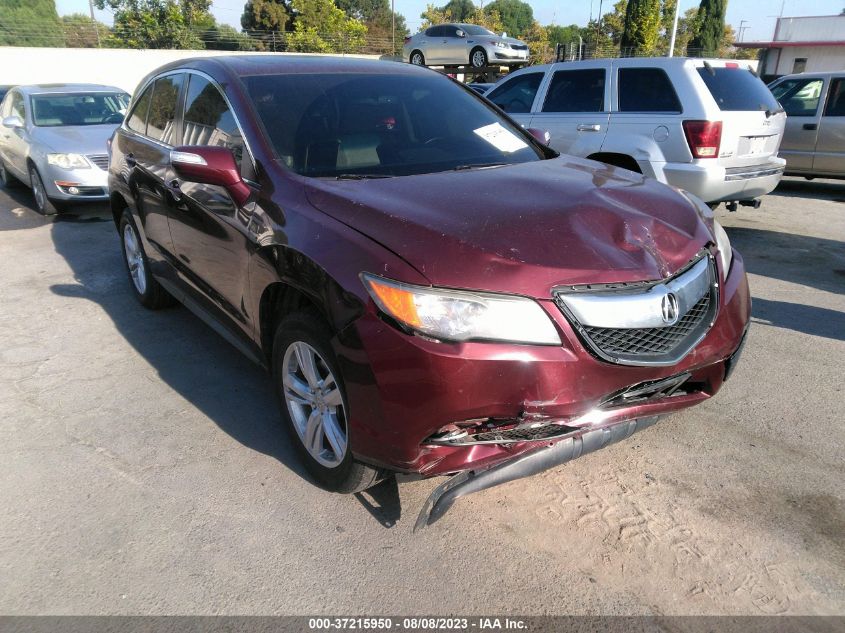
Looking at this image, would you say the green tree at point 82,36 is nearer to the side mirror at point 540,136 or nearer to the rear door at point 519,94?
the rear door at point 519,94

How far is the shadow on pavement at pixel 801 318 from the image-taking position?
4691mm

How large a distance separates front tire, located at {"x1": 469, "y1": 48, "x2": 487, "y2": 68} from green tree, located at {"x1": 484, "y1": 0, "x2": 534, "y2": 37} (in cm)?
7686

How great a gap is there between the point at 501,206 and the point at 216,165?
137 centimetres

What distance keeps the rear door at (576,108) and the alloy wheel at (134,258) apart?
4.63m

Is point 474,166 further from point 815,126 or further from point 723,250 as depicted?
point 815,126

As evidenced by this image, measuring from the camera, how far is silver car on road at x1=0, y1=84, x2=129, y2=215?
27.3 feet

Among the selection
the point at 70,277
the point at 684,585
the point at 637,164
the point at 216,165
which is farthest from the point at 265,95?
the point at 637,164

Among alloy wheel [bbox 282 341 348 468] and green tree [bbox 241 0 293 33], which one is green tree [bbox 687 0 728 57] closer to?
green tree [bbox 241 0 293 33]

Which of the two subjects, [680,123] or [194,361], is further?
[680,123]

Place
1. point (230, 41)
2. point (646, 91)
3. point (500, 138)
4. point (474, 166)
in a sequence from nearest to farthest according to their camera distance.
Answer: point (474, 166) → point (500, 138) → point (646, 91) → point (230, 41)

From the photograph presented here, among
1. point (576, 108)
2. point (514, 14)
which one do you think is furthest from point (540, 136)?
point (514, 14)

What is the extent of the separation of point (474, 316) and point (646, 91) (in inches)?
225

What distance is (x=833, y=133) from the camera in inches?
379

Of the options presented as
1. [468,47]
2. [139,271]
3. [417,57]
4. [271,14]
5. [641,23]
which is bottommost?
[139,271]
